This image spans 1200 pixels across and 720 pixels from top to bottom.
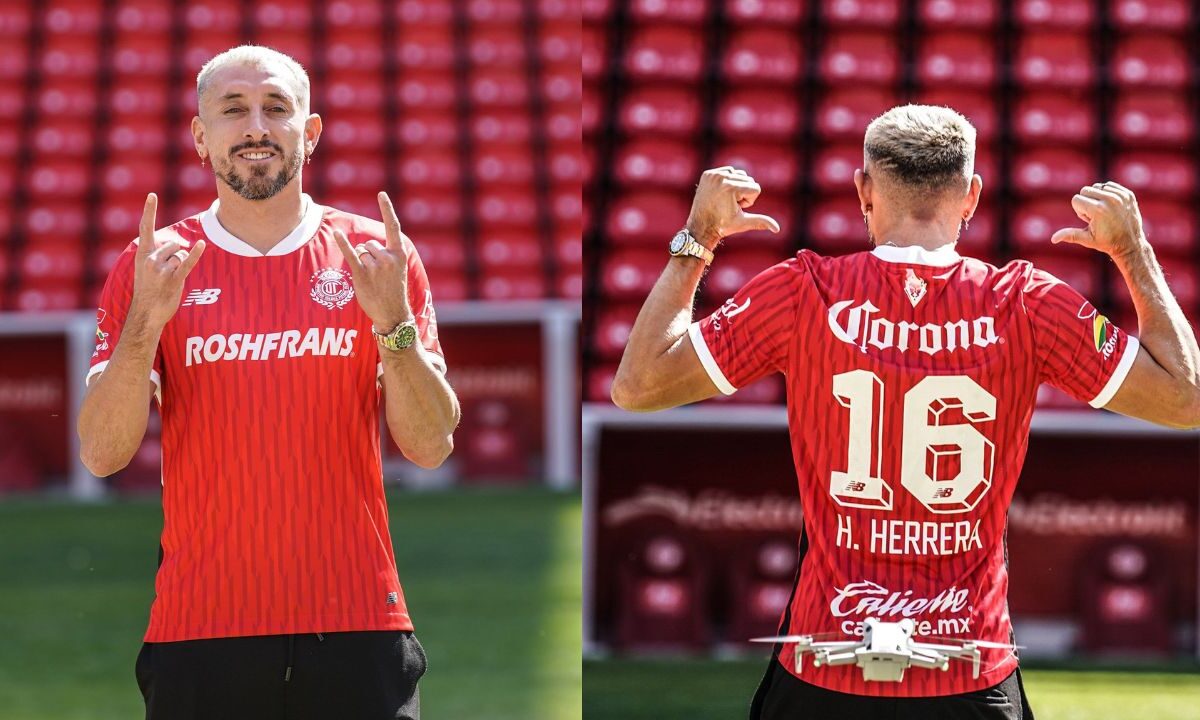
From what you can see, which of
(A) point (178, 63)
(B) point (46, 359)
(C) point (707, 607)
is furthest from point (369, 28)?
(C) point (707, 607)

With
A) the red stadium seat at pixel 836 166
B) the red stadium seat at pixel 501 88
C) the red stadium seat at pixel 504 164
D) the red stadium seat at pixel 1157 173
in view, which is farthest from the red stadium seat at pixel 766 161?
the red stadium seat at pixel 501 88

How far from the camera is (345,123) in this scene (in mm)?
11969

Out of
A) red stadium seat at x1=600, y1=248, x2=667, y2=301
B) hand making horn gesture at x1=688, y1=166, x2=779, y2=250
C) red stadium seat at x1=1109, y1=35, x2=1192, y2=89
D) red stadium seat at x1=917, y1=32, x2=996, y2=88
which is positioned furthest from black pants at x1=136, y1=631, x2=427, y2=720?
Answer: red stadium seat at x1=1109, y1=35, x2=1192, y2=89

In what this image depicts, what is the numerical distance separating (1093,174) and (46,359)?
6350mm

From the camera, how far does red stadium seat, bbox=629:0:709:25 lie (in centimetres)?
769

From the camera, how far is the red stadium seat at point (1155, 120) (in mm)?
7395

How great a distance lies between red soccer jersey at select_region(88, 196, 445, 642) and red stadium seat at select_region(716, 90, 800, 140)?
5.26 meters

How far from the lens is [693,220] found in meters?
2.41

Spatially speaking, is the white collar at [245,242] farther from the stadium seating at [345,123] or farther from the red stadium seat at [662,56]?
the stadium seating at [345,123]

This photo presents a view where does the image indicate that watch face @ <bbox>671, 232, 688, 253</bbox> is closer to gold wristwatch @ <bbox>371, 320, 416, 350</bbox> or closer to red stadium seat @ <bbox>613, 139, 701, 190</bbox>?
gold wristwatch @ <bbox>371, 320, 416, 350</bbox>

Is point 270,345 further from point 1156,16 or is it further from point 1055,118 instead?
point 1156,16

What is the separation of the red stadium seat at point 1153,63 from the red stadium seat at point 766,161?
1576 millimetres

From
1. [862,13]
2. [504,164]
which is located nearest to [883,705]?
[862,13]

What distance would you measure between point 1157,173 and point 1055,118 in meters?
0.55
